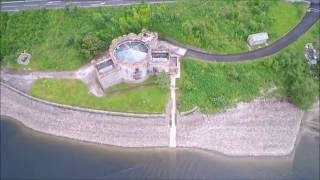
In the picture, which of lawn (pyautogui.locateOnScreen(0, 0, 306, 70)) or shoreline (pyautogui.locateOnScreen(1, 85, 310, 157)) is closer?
shoreline (pyautogui.locateOnScreen(1, 85, 310, 157))

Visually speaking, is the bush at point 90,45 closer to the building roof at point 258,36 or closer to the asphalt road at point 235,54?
the asphalt road at point 235,54

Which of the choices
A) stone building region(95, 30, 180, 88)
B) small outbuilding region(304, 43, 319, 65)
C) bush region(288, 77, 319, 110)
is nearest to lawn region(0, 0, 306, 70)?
stone building region(95, 30, 180, 88)

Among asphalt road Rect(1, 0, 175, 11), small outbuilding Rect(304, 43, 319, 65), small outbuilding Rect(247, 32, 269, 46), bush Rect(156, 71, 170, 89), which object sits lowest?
bush Rect(156, 71, 170, 89)

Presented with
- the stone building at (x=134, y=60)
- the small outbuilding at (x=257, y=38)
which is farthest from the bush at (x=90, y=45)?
the small outbuilding at (x=257, y=38)

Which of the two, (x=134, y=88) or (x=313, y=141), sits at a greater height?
(x=134, y=88)

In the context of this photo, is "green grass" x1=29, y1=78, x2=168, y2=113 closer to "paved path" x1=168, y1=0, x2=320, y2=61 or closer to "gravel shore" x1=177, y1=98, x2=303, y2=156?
"gravel shore" x1=177, y1=98, x2=303, y2=156

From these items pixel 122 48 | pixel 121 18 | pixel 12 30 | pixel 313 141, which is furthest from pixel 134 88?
pixel 313 141

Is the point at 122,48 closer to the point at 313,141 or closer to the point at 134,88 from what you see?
the point at 134,88
